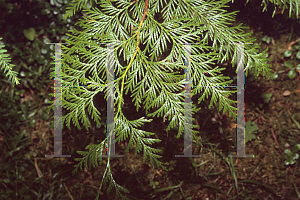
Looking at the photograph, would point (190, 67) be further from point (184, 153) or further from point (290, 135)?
point (290, 135)

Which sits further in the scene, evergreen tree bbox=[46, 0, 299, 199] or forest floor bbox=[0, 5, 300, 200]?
forest floor bbox=[0, 5, 300, 200]

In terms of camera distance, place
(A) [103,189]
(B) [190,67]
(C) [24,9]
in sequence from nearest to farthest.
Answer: (B) [190,67], (A) [103,189], (C) [24,9]

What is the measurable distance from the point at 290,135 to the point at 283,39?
1.06 metres

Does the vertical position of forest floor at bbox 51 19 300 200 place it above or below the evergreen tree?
below

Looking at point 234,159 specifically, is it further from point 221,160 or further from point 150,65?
point 150,65

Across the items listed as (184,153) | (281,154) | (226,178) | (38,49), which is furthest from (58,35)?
(281,154)

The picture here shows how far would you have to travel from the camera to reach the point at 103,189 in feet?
7.67

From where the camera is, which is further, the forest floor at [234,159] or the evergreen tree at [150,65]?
the forest floor at [234,159]

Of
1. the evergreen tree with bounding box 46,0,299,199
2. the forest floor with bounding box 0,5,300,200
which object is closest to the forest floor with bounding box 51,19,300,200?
the forest floor with bounding box 0,5,300,200

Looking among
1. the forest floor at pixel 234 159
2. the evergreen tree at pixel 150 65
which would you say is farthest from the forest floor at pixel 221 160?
the evergreen tree at pixel 150 65

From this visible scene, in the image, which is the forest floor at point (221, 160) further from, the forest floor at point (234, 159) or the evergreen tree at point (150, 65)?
the evergreen tree at point (150, 65)

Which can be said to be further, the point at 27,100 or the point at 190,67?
the point at 27,100

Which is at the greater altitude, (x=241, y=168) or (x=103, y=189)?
(x=241, y=168)

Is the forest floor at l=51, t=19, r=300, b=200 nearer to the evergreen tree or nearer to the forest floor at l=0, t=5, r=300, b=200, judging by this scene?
the forest floor at l=0, t=5, r=300, b=200
